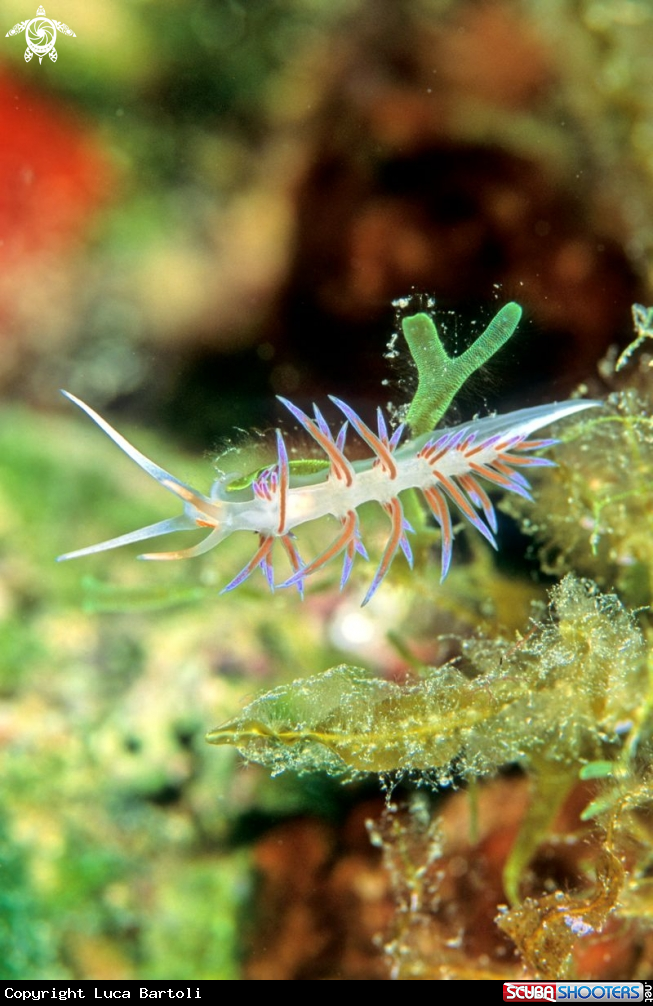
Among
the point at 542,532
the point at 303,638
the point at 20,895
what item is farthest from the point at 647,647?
the point at 20,895

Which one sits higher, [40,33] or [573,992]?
[40,33]

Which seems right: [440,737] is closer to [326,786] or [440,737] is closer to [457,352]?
[326,786]

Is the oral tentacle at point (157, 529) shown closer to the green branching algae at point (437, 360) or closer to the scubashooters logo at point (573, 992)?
the green branching algae at point (437, 360)

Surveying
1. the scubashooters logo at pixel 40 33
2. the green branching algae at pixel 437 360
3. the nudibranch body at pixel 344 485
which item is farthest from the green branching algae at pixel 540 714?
the scubashooters logo at pixel 40 33

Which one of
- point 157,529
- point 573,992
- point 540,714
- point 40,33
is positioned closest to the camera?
point 157,529

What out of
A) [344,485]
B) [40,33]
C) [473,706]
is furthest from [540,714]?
[40,33]

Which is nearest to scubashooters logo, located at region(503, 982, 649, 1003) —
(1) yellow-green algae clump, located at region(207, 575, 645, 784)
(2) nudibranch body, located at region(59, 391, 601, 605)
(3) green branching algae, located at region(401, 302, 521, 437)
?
(1) yellow-green algae clump, located at region(207, 575, 645, 784)

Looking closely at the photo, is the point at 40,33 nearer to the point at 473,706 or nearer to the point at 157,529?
the point at 157,529
